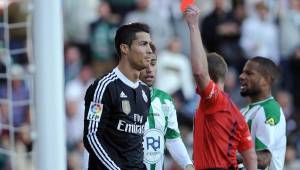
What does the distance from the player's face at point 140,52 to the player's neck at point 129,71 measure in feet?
0.12

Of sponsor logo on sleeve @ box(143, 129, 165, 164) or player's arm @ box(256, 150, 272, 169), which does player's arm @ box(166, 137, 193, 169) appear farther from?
player's arm @ box(256, 150, 272, 169)

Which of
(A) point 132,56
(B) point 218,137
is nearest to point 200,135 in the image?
(B) point 218,137

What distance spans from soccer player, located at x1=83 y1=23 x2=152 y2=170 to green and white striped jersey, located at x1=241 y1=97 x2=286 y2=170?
3.81ft

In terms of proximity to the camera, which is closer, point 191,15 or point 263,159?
point 191,15

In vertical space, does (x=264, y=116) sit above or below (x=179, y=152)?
above

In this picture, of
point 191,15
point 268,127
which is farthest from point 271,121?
point 191,15

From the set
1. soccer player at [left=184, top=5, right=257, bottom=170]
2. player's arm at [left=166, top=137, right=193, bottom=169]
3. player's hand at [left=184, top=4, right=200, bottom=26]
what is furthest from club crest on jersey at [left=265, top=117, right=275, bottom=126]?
player's hand at [left=184, top=4, right=200, bottom=26]

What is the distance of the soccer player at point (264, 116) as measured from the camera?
896 centimetres

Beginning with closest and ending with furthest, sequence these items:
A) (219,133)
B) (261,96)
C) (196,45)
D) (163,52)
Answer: (196,45) < (219,133) < (261,96) < (163,52)

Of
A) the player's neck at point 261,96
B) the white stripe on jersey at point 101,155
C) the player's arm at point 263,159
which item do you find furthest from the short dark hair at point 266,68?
the white stripe on jersey at point 101,155

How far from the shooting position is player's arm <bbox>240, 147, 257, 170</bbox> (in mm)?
8289

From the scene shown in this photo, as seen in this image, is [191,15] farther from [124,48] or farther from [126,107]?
[126,107]

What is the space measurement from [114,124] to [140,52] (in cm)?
63

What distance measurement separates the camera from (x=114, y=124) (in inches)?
316
